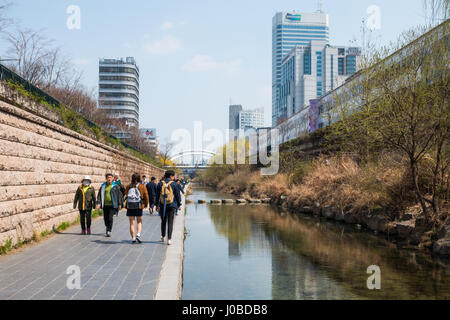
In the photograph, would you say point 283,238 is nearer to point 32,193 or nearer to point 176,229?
point 176,229

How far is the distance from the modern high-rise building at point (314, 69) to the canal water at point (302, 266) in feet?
505

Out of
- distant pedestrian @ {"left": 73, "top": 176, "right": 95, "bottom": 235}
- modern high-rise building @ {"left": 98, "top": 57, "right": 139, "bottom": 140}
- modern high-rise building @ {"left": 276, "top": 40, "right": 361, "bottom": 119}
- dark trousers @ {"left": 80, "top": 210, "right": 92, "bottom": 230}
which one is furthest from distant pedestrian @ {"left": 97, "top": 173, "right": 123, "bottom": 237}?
modern high-rise building @ {"left": 276, "top": 40, "right": 361, "bottom": 119}

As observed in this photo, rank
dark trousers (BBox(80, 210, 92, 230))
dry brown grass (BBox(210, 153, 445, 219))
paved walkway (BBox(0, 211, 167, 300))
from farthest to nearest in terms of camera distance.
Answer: dry brown grass (BBox(210, 153, 445, 219)) → dark trousers (BBox(80, 210, 92, 230)) → paved walkway (BBox(0, 211, 167, 300))

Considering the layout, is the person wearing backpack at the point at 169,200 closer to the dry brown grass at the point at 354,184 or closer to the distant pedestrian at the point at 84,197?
the distant pedestrian at the point at 84,197

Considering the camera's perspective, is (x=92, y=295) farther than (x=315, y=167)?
No

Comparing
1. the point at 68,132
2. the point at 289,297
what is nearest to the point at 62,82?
the point at 68,132

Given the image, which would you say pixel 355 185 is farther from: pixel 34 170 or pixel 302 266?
pixel 34 170

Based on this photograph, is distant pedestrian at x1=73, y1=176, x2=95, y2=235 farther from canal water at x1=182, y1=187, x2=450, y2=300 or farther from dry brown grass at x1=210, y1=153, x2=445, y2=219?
dry brown grass at x1=210, y1=153, x2=445, y2=219

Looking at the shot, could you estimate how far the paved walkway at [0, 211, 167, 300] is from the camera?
20.5 feet

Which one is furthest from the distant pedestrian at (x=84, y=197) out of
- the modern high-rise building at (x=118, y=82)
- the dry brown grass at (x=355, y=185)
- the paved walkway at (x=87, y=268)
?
the modern high-rise building at (x=118, y=82)

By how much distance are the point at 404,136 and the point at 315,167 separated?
617 inches

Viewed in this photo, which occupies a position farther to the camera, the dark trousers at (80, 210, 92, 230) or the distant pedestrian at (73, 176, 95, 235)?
the dark trousers at (80, 210, 92, 230)

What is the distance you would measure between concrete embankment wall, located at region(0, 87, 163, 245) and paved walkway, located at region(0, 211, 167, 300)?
74cm

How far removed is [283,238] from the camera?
16.0 metres
